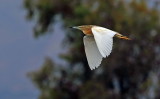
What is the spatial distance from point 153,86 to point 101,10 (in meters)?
2.73

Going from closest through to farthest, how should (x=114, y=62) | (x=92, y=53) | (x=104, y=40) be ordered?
(x=104, y=40), (x=92, y=53), (x=114, y=62)

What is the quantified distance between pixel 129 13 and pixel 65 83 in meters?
2.62

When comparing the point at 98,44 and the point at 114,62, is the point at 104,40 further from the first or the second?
the point at 114,62

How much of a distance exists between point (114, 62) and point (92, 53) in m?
15.3

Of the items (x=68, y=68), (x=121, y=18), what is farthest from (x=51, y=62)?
(x=121, y=18)

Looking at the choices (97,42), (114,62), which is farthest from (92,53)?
(114,62)

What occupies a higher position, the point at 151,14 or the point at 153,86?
the point at 151,14

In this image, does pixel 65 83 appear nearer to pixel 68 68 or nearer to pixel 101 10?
pixel 68 68

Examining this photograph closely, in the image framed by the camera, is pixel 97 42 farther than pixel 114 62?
No

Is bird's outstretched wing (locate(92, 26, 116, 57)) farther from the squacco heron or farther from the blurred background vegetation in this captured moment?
the blurred background vegetation

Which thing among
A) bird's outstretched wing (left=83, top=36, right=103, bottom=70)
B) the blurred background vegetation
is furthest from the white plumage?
the blurred background vegetation

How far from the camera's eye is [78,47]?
23.7m

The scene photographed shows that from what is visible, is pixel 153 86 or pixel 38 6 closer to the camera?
pixel 153 86

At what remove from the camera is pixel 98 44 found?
7.22 meters
